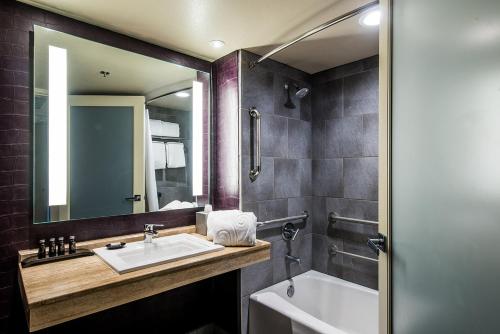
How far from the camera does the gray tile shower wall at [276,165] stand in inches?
85.2

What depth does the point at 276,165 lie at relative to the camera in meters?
2.38

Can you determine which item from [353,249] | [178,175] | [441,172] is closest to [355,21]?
[441,172]

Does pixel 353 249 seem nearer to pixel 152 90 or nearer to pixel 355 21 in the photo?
pixel 355 21

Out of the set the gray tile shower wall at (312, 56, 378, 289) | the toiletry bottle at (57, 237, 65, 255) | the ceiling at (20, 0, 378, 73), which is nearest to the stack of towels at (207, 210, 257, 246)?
the toiletry bottle at (57, 237, 65, 255)

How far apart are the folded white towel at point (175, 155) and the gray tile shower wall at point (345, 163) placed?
130 centimetres

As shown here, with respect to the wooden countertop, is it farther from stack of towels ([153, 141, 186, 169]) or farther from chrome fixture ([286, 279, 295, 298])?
chrome fixture ([286, 279, 295, 298])

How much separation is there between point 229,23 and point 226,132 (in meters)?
0.81

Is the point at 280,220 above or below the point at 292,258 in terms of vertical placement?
above

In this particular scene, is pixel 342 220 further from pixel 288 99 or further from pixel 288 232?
pixel 288 99

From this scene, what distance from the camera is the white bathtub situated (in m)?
1.82

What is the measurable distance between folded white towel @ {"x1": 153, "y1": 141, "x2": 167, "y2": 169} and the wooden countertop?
0.64 meters

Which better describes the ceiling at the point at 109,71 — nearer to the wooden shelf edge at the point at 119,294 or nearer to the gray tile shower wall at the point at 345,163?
the wooden shelf edge at the point at 119,294

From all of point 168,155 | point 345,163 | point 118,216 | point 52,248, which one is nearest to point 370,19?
point 345,163

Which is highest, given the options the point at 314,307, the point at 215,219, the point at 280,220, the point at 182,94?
the point at 182,94
